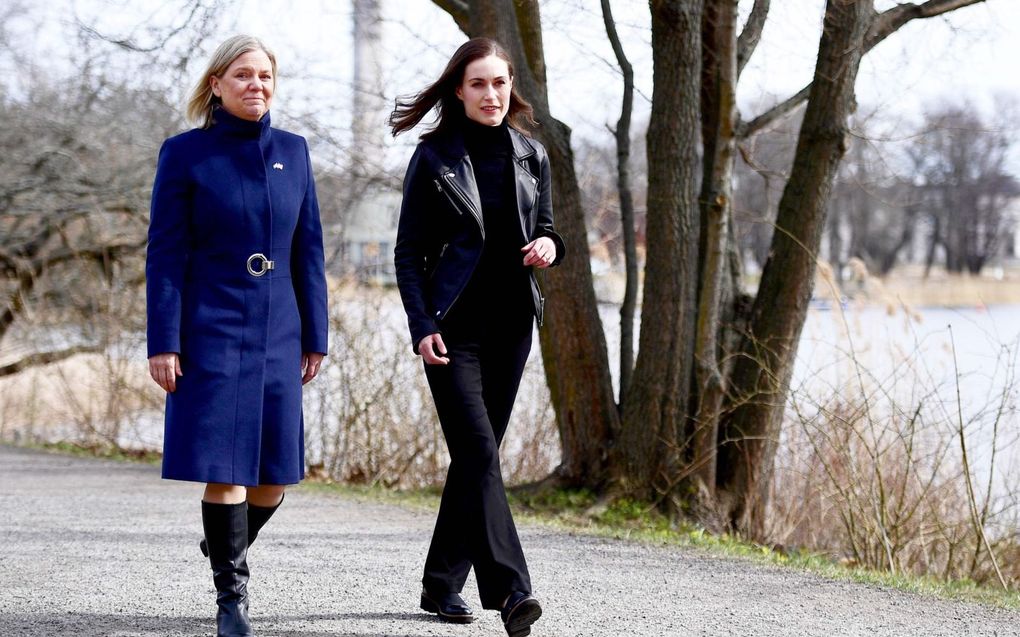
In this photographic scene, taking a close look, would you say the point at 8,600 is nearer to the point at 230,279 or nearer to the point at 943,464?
the point at 230,279

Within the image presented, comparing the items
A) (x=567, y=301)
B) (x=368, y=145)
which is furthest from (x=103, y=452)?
(x=567, y=301)

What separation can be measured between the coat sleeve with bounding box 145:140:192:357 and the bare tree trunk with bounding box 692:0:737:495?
179 inches

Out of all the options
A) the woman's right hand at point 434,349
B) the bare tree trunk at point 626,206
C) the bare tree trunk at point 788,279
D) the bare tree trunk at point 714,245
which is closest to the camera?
the woman's right hand at point 434,349

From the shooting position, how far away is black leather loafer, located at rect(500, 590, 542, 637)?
12.3 feet

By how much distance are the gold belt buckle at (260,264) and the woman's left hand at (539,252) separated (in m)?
0.81

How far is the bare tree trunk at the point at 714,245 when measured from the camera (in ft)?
25.2

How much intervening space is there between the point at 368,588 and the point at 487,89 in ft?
6.98

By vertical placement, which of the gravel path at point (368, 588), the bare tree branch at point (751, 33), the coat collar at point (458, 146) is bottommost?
the gravel path at point (368, 588)

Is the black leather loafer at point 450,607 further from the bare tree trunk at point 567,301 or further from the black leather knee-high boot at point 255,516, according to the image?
the bare tree trunk at point 567,301

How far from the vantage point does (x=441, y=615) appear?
13.9 ft

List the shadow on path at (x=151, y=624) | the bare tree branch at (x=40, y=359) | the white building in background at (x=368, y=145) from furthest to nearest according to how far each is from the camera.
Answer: the bare tree branch at (x=40, y=359), the white building in background at (x=368, y=145), the shadow on path at (x=151, y=624)

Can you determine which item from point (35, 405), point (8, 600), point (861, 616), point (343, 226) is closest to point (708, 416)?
point (861, 616)

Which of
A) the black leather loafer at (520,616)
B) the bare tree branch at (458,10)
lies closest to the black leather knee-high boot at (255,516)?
the black leather loafer at (520,616)

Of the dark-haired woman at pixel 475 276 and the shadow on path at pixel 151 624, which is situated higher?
the dark-haired woman at pixel 475 276
